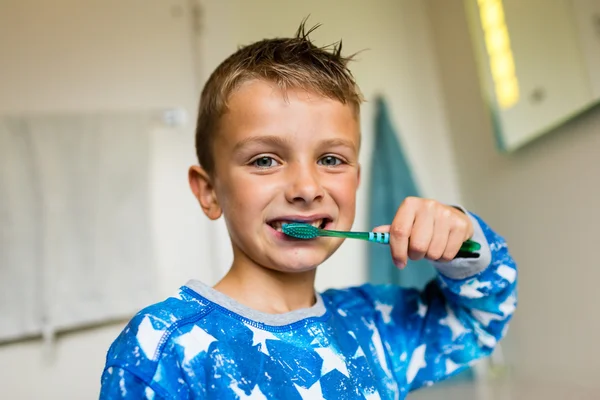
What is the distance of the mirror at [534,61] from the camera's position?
3.23ft

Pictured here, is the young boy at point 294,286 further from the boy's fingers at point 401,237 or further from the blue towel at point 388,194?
the blue towel at point 388,194

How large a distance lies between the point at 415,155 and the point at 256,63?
1062mm

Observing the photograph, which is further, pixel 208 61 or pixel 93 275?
pixel 208 61

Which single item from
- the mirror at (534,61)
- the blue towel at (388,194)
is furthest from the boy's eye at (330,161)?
the blue towel at (388,194)

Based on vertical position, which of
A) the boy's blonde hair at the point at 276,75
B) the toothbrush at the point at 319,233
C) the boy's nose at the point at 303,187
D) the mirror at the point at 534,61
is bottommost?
the toothbrush at the point at 319,233

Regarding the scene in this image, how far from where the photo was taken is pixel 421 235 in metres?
0.60

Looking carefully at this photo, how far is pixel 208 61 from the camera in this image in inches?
62.4

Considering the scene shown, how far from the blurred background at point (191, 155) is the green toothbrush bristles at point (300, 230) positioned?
2.26 feet

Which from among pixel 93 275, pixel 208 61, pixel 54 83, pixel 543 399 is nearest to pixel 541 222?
pixel 543 399

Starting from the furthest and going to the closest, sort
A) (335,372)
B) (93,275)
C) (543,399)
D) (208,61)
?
(208,61) < (93,275) < (543,399) < (335,372)

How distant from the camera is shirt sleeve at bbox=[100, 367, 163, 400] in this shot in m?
0.48

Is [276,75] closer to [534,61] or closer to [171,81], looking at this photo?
[534,61]

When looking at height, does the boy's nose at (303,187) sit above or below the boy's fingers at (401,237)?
above

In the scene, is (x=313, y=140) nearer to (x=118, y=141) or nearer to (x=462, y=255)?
(x=462, y=255)
